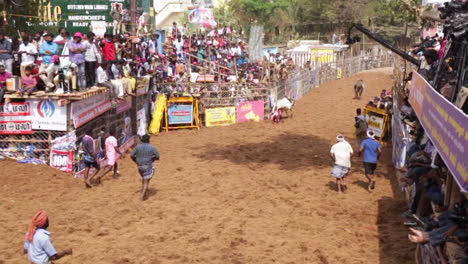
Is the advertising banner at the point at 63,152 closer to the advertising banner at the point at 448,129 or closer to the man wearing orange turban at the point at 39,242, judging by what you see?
the man wearing orange turban at the point at 39,242

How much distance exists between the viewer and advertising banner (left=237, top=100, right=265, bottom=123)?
2642cm

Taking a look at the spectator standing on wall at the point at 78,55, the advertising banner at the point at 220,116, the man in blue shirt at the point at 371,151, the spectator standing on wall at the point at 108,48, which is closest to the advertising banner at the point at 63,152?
the spectator standing on wall at the point at 78,55

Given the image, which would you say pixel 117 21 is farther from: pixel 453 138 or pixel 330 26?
pixel 330 26

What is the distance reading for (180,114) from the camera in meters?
24.3

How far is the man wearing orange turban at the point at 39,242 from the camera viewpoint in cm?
697

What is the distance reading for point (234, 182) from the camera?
51.8 feet

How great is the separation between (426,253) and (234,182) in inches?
320

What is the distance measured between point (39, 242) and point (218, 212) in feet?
20.5

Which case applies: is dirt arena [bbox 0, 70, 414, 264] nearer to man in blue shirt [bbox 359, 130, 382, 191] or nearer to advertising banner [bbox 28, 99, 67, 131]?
man in blue shirt [bbox 359, 130, 382, 191]

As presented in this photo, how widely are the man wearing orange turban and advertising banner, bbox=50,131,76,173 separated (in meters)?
8.24

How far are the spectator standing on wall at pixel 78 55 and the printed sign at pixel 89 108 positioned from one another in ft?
1.98

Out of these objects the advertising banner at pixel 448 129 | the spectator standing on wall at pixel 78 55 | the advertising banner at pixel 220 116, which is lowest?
the advertising banner at pixel 220 116

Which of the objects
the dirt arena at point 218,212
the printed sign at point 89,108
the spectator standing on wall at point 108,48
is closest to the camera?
the dirt arena at point 218,212

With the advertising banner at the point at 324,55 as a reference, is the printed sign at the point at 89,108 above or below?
below
